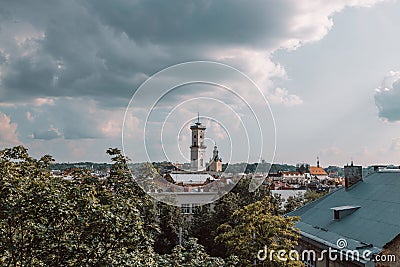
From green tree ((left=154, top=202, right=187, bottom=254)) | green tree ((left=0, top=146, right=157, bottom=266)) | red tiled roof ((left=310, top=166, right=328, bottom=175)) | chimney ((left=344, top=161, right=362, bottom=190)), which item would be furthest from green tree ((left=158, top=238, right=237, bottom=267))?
red tiled roof ((left=310, top=166, right=328, bottom=175))

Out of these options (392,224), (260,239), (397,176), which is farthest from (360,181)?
(260,239)

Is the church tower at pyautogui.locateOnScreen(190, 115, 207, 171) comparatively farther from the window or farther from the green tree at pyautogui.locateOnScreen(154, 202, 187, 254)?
the window

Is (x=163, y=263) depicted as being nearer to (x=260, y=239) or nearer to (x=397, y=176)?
(x=260, y=239)

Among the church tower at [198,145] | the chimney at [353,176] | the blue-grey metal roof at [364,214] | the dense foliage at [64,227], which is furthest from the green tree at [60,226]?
the chimney at [353,176]

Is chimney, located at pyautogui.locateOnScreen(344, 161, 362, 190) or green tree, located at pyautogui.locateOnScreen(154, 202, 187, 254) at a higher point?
chimney, located at pyautogui.locateOnScreen(344, 161, 362, 190)

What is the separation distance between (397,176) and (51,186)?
17.4 m

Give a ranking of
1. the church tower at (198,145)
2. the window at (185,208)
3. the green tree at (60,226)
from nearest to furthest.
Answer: the green tree at (60,226), the church tower at (198,145), the window at (185,208)

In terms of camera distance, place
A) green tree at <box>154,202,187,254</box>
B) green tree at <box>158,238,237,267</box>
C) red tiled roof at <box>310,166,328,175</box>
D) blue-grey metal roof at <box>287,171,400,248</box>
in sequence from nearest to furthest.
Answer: green tree at <box>158,238,237,267</box> < blue-grey metal roof at <box>287,171,400,248</box> < green tree at <box>154,202,187,254</box> < red tiled roof at <box>310,166,328,175</box>

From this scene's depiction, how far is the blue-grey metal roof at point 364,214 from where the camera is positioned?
15.4m

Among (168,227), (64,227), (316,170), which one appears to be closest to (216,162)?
(168,227)

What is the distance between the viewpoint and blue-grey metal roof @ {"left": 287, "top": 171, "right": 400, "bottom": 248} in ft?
50.4

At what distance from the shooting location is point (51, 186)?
801 centimetres

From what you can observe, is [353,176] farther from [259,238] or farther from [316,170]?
[316,170]

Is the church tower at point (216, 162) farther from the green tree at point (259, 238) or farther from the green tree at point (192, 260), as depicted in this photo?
the green tree at point (192, 260)
